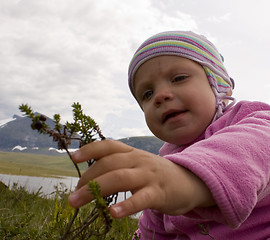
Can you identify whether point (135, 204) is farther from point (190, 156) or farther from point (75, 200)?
point (190, 156)

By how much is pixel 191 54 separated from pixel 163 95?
782mm

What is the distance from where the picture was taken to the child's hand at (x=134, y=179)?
116 centimetres

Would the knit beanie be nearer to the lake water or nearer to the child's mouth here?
the child's mouth

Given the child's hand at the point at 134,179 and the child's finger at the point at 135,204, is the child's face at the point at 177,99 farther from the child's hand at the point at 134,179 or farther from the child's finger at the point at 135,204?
the child's finger at the point at 135,204

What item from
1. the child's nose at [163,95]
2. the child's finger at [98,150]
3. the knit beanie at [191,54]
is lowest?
the child's finger at [98,150]

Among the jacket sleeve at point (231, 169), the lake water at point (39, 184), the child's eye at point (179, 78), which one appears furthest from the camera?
the lake water at point (39, 184)

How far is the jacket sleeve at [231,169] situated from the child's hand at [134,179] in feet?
0.44

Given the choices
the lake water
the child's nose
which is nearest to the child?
the child's nose

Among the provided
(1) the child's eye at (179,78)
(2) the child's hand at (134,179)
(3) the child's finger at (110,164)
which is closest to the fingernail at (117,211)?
(2) the child's hand at (134,179)

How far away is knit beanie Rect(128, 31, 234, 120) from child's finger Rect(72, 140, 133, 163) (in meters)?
2.07

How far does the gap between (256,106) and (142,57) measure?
1504mm

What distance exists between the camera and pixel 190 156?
152 centimetres

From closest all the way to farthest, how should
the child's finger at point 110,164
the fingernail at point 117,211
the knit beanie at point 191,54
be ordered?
the fingernail at point 117,211, the child's finger at point 110,164, the knit beanie at point 191,54

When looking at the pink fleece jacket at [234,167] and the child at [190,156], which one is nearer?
the child at [190,156]
